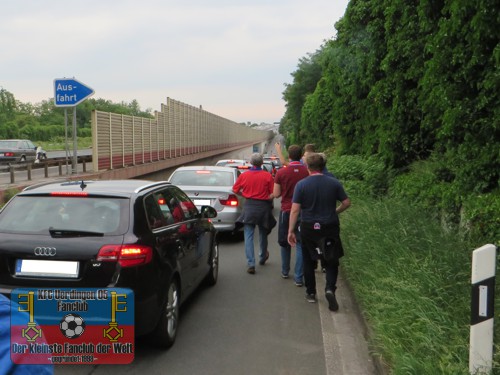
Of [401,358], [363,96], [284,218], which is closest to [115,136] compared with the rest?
[363,96]

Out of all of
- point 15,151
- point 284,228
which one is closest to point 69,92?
point 284,228

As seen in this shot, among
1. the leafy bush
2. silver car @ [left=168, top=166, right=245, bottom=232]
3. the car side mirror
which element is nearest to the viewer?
the car side mirror

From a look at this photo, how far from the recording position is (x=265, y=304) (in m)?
6.41

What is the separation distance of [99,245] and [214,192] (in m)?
6.57

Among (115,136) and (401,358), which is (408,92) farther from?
(115,136)

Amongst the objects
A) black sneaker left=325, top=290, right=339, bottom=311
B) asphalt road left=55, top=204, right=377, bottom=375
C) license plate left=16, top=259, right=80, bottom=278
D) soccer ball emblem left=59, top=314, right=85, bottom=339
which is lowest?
asphalt road left=55, top=204, right=377, bottom=375

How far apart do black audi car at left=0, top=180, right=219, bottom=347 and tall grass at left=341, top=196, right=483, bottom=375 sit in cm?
192

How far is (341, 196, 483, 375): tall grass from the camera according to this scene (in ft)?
12.2

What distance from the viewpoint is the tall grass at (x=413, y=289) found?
3721mm

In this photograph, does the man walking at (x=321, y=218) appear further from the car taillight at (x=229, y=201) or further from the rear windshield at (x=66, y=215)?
the car taillight at (x=229, y=201)

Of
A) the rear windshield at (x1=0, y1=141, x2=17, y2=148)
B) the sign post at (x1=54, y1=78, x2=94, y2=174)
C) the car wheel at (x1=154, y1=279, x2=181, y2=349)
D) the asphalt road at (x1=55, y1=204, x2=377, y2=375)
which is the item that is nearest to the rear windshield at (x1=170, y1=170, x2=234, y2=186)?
the sign post at (x1=54, y1=78, x2=94, y2=174)

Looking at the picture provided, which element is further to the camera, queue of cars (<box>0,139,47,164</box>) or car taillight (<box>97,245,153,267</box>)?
queue of cars (<box>0,139,47,164</box>)

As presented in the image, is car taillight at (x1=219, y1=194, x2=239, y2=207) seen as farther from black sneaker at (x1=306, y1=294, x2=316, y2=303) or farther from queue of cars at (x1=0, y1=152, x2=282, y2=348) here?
queue of cars at (x1=0, y1=152, x2=282, y2=348)

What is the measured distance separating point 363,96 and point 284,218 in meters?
8.52
